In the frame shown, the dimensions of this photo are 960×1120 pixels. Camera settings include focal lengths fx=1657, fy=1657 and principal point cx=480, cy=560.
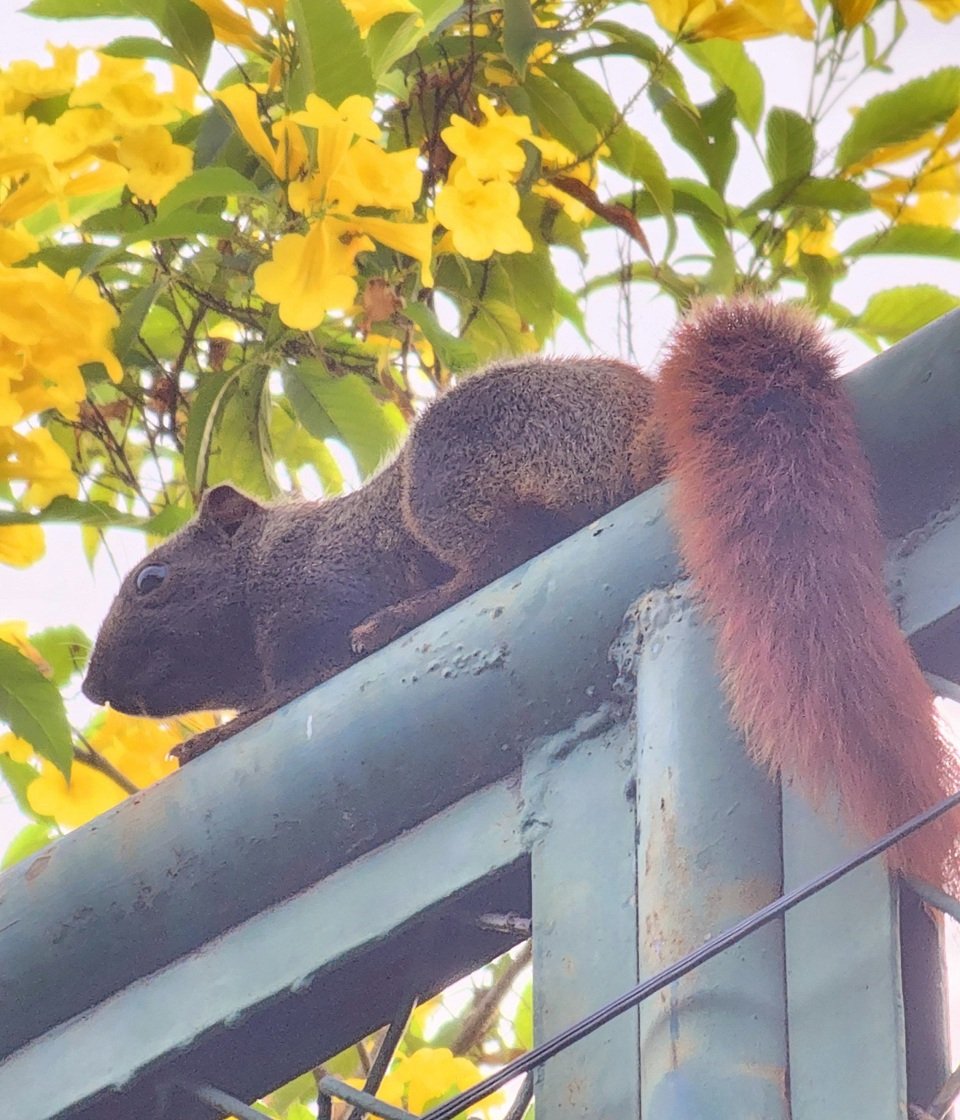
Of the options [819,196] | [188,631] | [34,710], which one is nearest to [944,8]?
[819,196]

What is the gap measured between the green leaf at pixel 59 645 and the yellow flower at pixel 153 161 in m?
0.48

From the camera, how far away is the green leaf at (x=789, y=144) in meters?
1.74

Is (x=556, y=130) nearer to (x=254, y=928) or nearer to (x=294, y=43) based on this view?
(x=294, y=43)

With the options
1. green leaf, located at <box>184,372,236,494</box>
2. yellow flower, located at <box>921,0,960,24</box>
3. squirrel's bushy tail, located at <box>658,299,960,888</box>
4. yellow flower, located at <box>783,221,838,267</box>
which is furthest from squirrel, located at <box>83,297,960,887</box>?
yellow flower, located at <box>921,0,960,24</box>

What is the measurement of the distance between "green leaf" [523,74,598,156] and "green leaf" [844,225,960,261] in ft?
1.08

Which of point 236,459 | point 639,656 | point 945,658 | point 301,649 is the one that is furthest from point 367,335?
point 945,658

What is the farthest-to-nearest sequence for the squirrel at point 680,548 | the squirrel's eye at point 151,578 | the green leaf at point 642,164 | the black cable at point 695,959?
the squirrel's eye at point 151,578
the green leaf at point 642,164
the squirrel at point 680,548
the black cable at point 695,959

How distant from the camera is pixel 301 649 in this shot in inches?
82.0

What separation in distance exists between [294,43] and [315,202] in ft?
0.78

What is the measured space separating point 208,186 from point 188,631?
821 mm

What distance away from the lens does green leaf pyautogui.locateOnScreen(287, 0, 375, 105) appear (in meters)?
1.54

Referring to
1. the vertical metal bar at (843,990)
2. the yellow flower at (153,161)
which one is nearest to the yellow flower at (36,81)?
the yellow flower at (153,161)

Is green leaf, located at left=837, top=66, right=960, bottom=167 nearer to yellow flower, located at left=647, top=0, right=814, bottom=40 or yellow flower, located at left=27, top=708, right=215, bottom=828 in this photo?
yellow flower, located at left=647, top=0, right=814, bottom=40

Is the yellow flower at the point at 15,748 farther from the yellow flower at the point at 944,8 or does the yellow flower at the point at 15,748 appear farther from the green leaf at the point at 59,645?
the yellow flower at the point at 944,8
